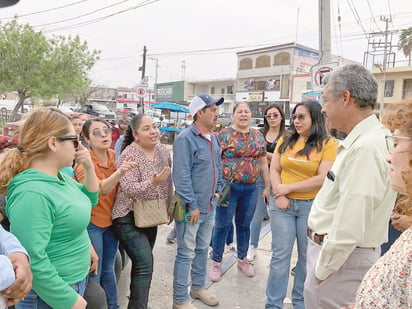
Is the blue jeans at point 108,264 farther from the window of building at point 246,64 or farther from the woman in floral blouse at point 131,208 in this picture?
the window of building at point 246,64

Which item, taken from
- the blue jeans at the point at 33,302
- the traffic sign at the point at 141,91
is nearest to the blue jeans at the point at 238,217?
the blue jeans at the point at 33,302

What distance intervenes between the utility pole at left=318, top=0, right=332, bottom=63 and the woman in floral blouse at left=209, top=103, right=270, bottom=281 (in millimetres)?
3481

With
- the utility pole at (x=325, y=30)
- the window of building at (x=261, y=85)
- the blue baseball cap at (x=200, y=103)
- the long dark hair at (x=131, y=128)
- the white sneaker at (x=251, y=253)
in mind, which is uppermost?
the window of building at (x=261, y=85)

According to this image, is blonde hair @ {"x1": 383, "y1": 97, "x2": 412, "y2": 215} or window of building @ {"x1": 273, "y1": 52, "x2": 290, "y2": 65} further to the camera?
window of building @ {"x1": 273, "y1": 52, "x2": 290, "y2": 65}

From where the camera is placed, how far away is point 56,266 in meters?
1.68

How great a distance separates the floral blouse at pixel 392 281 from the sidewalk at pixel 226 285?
7.21 feet

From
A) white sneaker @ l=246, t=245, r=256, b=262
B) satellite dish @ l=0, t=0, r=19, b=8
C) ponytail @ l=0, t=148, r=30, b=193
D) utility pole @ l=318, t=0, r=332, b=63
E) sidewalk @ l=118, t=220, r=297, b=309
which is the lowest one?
sidewalk @ l=118, t=220, r=297, b=309

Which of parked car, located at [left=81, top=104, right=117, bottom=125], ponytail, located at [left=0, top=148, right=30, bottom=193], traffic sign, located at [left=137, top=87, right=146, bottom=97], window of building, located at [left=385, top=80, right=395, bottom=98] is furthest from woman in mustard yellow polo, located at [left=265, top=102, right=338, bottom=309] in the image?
window of building, located at [left=385, top=80, right=395, bottom=98]

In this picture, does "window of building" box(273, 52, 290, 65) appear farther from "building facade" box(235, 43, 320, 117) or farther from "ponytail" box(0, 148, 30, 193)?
"ponytail" box(0, 148, 30, 193)

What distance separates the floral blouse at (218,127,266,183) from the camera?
366 cm

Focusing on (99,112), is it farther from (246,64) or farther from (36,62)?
(246,64)

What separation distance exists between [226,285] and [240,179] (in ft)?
3.81

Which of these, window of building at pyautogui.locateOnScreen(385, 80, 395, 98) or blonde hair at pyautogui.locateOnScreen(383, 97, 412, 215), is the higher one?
window of building at pyautogui.locateOnScreen(385, 80, 395, 98)

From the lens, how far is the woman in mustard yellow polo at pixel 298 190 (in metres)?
2.77
